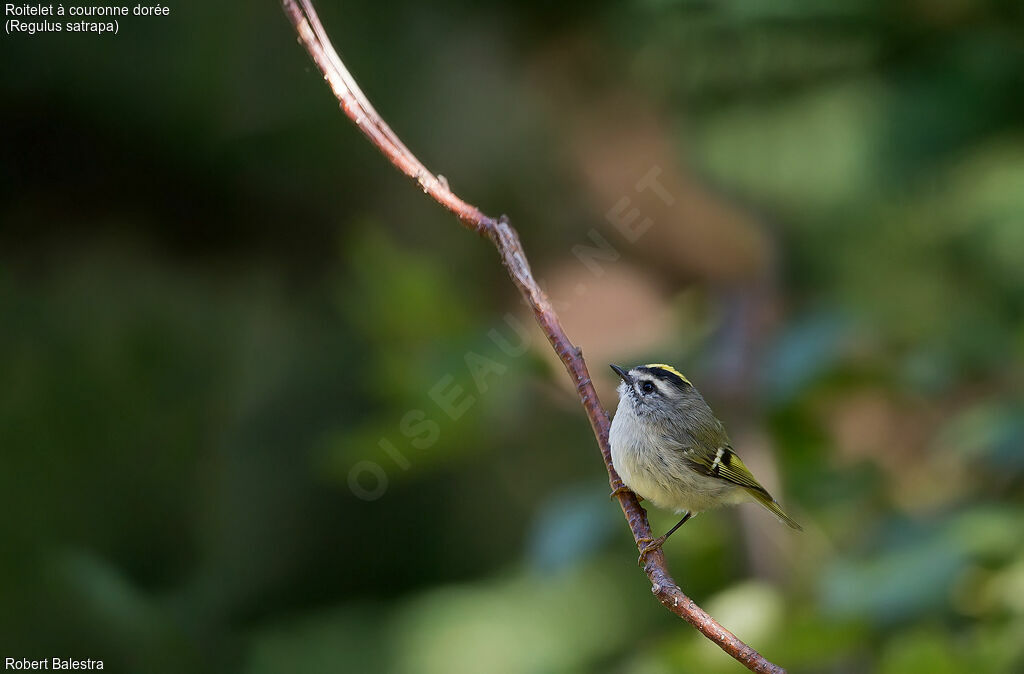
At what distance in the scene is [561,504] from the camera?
73.9 inches

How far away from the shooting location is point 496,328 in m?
2.13

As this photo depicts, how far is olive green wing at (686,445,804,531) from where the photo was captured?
5.34ft

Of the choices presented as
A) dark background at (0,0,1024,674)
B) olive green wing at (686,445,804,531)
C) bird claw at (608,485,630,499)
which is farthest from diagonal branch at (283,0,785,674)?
dark background at (0,0,1024,674)

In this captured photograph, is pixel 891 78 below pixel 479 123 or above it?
below

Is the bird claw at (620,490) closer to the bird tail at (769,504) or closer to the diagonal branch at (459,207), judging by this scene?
the diagonal branch at (459,207)

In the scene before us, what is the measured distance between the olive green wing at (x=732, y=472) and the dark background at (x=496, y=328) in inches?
7.4

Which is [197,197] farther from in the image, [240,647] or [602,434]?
[602,434]

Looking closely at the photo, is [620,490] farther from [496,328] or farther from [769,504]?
[496,328]

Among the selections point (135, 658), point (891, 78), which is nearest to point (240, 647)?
point (135, 658)

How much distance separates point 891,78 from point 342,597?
82.1 inches

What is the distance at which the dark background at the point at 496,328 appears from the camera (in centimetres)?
196

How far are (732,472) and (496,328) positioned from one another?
0.68 m

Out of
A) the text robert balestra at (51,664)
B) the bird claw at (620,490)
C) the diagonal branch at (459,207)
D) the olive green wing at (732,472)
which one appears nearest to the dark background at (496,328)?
the text robert balestra at (51,664)

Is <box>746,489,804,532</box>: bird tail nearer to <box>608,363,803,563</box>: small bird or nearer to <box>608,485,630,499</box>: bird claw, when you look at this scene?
<box>608,363,803,563</box>: small bird
